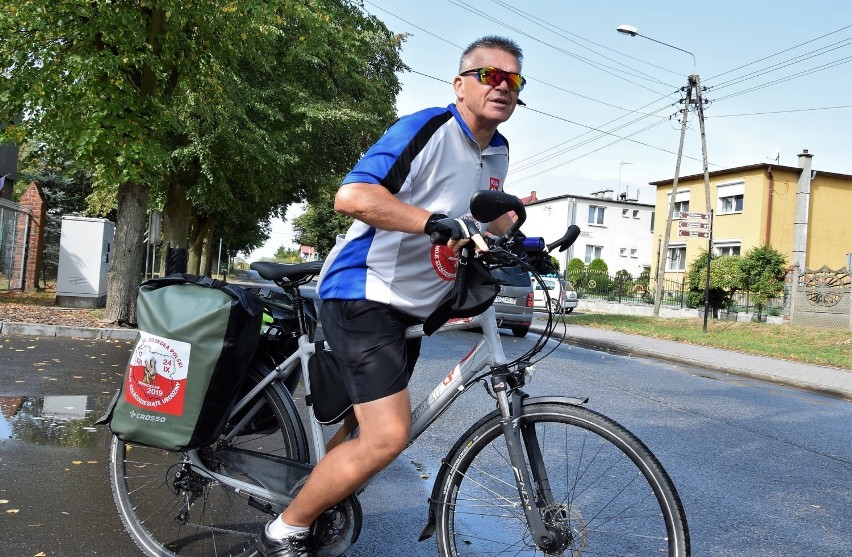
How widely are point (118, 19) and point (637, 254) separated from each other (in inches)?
2054

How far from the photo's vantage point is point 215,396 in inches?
A: 121

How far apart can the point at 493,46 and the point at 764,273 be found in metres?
26.7

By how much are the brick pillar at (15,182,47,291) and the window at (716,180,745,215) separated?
102ft

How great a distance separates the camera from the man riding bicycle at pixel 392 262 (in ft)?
8.67

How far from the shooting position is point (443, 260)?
9.09 feet

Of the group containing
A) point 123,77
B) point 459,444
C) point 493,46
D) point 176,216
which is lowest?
point 459,444

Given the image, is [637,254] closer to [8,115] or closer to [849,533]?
[8,115]

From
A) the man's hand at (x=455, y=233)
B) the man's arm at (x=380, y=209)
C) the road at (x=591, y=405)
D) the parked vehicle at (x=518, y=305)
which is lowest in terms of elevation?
the road at (x=591, y=405)

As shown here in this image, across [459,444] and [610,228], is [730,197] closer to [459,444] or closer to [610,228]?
[610,228]

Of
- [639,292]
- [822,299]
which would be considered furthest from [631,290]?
[822,299]

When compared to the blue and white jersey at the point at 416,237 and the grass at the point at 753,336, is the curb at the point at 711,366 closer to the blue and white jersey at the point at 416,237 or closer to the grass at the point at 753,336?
the grass at the point at 753,336

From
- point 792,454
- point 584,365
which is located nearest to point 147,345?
point 792,454

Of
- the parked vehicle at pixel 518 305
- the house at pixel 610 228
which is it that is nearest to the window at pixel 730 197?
the house at pixel 610 228

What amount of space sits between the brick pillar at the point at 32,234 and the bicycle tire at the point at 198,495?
19.5m
